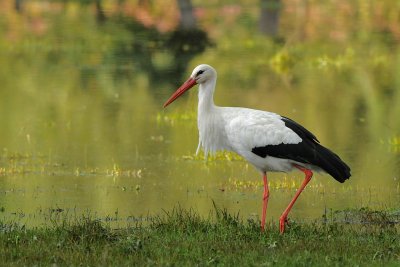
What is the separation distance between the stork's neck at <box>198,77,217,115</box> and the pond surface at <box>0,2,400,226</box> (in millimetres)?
836

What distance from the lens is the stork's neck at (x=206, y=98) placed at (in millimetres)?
10117

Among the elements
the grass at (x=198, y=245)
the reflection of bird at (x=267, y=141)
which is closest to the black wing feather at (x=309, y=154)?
the reflection of bird at (x=267, y=141)

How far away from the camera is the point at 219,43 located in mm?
30344

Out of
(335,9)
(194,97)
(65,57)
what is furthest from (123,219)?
(335,9)

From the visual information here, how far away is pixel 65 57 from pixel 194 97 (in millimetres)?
7156

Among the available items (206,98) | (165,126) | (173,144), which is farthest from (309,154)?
(165,126)

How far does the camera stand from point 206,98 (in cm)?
1018

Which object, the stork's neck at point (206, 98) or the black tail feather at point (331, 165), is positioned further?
the stork's neck at point (206, 98)

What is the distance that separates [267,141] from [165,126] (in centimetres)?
723

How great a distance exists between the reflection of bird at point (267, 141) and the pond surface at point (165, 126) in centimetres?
57

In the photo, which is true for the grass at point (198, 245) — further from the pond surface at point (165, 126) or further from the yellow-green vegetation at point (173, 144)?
the pond surface at point (165, 126)

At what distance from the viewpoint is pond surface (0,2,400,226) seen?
1134cm

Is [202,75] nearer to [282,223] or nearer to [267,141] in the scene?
[267,141]

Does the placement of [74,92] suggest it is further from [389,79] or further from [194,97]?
[389,79]
